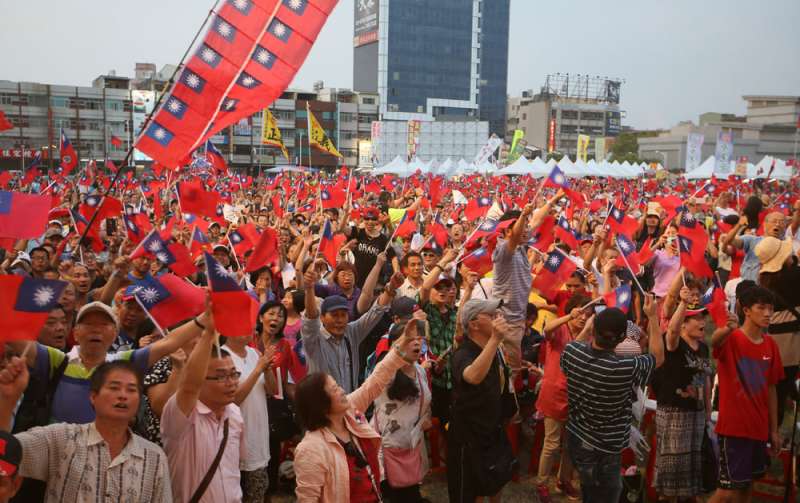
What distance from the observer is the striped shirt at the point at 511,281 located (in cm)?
570

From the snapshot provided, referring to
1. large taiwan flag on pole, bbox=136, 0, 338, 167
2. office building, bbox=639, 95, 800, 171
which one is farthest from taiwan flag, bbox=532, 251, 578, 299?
office building, bbox=639, 95, 800, 171

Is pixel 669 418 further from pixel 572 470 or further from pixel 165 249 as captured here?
pixel 165 249

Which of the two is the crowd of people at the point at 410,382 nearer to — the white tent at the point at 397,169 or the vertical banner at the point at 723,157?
the white tent at the point at 397,169

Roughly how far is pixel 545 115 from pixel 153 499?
328 ft

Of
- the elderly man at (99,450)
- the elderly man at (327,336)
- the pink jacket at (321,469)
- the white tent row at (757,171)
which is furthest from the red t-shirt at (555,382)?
the white tent row at (757,171)

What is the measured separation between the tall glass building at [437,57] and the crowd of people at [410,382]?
9738 centimetres

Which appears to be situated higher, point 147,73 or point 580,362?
point 147,73

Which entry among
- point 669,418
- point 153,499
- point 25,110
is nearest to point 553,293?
point 669,418

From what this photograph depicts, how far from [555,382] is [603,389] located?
1.00 meters

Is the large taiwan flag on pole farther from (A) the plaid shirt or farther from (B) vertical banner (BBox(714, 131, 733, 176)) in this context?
(B) vertical banner (BBox(714, 131, 733, 176))

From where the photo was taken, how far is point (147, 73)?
8556 centimetres

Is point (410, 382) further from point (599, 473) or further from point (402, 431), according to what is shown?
point (599, 473)

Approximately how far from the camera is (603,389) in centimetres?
397

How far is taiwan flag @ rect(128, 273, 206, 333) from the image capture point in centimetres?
366
